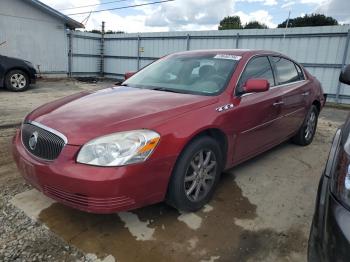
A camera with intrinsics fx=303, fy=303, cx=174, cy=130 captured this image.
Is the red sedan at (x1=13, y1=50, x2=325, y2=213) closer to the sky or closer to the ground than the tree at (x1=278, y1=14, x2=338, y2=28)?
closer to the ground

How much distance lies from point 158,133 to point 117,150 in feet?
1.10

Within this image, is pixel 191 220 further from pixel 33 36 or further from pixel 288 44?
pixel 33 36

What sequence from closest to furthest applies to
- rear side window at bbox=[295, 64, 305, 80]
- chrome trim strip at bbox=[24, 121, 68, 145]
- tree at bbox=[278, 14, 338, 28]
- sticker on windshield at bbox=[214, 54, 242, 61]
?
chrome trim strip at bbox=[24, 121, 68, 145], sticker on windshield at bbox=[214, 54, 242, 61], rear side window at bbox=[295, 64, 305, 80], tree at bbox=[278, 14, 338, 28]

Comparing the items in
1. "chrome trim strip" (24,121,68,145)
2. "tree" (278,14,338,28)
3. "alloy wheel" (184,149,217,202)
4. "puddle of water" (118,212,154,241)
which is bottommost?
"puddle of water" (118,212,154,241)

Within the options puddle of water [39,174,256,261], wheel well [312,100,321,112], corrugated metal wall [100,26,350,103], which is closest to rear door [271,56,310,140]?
wheel well [312,100,321,112]

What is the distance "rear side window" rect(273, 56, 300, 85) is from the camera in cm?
399

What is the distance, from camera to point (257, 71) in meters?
3.52

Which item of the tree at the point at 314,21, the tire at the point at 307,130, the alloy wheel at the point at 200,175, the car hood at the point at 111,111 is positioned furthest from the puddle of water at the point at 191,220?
the tree at the point at 314,21

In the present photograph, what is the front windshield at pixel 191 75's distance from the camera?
3092 millimetres

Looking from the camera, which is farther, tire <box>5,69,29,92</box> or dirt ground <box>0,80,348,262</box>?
tire <box>5,69,29,92</box>

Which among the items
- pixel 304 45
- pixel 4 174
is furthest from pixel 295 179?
pixel 304 45

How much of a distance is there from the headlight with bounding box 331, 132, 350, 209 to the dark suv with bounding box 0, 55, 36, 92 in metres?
10.2

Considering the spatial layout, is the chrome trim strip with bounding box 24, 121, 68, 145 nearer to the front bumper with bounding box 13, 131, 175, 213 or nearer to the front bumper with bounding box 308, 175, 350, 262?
the front bumper with bounding box 13, 131, 175, 213

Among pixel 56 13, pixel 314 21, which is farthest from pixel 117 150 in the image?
pixel 314 21
